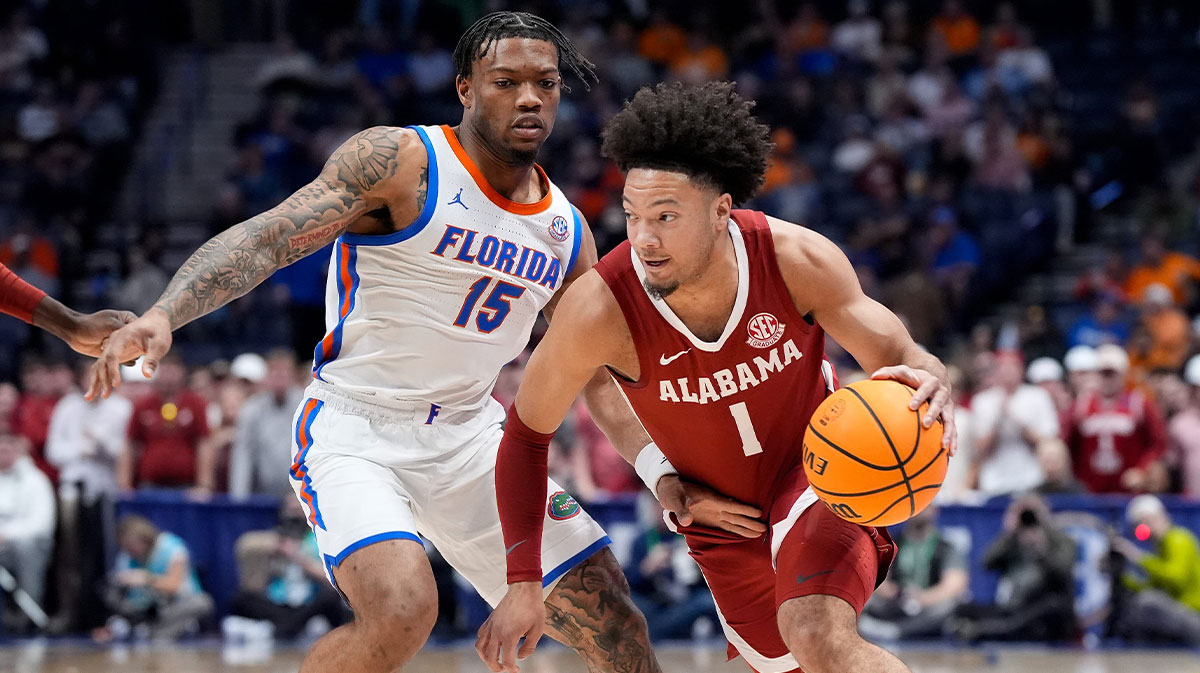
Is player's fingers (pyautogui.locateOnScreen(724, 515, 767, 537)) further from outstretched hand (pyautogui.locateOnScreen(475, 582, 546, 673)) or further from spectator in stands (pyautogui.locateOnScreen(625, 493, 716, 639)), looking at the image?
spectator in stands (pyautogui.locateOnScreen(625, 493, 716, 639))

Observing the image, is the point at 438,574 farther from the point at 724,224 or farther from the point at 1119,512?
the point at 724,224

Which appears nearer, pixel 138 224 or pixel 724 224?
pixel 724 224

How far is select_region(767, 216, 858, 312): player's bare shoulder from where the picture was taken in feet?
15.3

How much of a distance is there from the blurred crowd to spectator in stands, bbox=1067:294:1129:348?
31 mm

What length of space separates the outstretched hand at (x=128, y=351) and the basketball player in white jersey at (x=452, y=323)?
82 centimetres

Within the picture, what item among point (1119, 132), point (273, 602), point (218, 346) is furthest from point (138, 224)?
point (1119, 132)

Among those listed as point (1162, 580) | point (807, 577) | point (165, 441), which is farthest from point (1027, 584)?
point (165, 441)

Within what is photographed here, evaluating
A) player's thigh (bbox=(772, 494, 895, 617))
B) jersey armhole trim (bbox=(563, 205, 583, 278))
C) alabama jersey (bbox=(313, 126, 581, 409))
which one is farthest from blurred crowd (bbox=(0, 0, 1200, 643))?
player's thigh (bbox=(772, 494, 895, 617))

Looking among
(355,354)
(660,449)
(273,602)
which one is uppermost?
(355,354)

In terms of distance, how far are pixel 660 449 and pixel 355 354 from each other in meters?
1.17

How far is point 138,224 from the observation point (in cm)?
1745

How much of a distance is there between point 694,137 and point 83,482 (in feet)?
27.9

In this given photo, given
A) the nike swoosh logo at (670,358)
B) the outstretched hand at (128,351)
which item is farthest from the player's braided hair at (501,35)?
the outstretched hand at (128,351)

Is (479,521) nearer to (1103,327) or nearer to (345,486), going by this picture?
(345,486)
